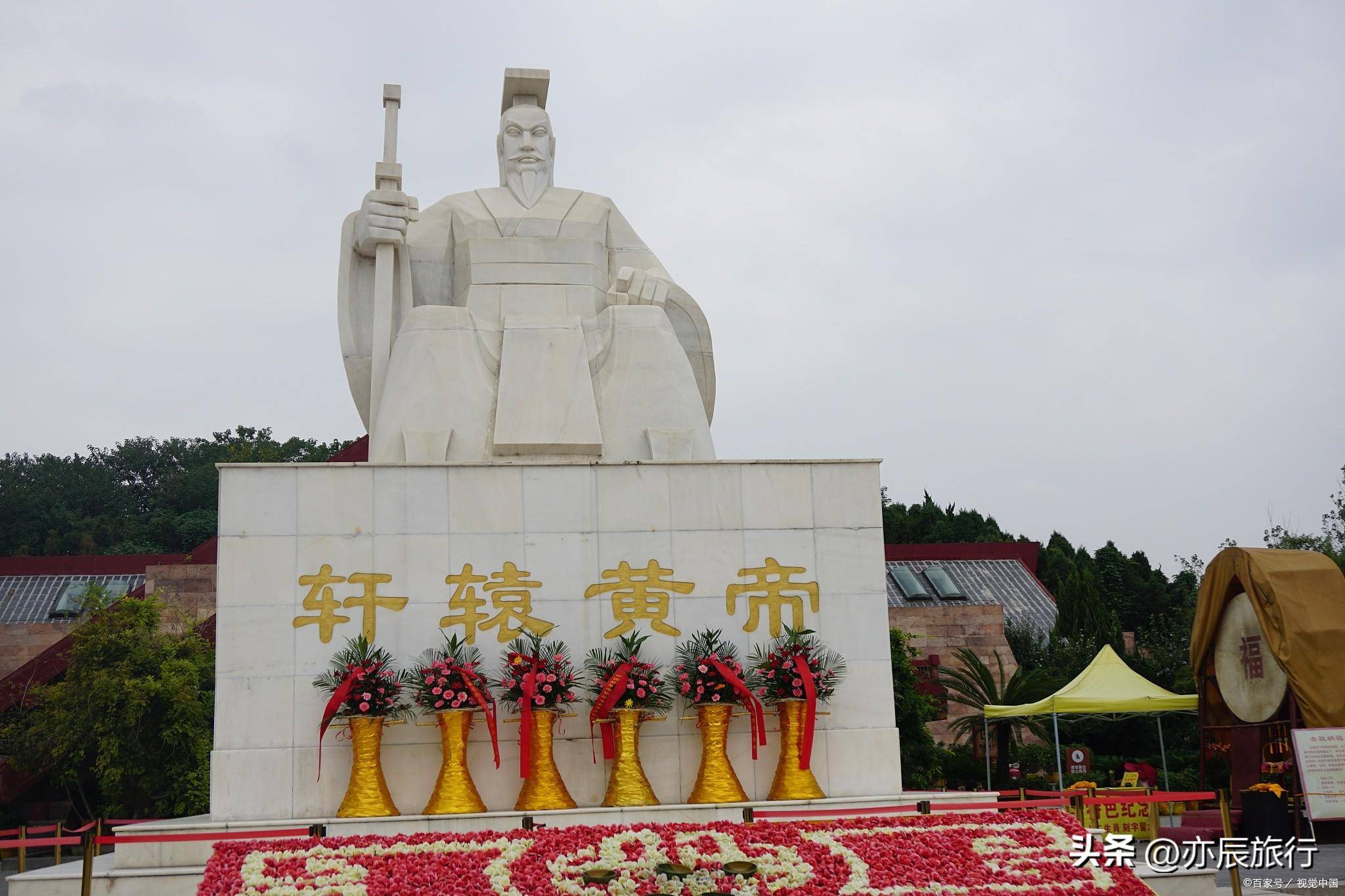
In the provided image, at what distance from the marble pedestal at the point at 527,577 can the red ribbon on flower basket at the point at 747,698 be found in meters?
0.26

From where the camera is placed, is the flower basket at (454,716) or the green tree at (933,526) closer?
the flower basket at (454,716)

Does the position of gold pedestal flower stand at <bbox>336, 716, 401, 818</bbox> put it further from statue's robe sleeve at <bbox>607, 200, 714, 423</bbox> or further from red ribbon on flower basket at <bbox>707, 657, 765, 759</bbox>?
statue's robe sleeve at <bbox>607, 200, 714, 423</bbox>

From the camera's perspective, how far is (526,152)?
29.8ft

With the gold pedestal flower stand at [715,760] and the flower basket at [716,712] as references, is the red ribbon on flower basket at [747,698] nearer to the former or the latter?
the flower basket at [716,712]

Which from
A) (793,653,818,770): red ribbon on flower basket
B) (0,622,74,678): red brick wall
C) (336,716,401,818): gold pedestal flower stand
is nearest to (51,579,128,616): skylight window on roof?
(0,622,74,678): red brick wall

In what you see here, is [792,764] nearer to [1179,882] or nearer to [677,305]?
[1179,882]

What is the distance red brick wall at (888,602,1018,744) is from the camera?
19.5 m

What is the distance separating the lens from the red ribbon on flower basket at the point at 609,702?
6.64 metres

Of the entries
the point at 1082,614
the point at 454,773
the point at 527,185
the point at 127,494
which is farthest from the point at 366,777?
the point at 127,494

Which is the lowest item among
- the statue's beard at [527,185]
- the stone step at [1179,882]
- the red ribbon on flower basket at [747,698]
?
the stone step at [1179,882]

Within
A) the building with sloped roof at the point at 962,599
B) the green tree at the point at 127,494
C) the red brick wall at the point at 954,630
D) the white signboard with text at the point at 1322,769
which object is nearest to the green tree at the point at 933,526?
the building with sloped roof at the point at 962,599

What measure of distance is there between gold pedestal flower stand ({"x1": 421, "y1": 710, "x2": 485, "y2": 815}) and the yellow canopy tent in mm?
6723

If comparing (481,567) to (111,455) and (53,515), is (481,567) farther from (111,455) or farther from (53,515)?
(111,455)

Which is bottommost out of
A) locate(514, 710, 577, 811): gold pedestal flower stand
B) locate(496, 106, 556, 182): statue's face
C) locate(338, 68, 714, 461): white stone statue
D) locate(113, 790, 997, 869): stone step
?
locate(113, 790, 997, 869): stone step
